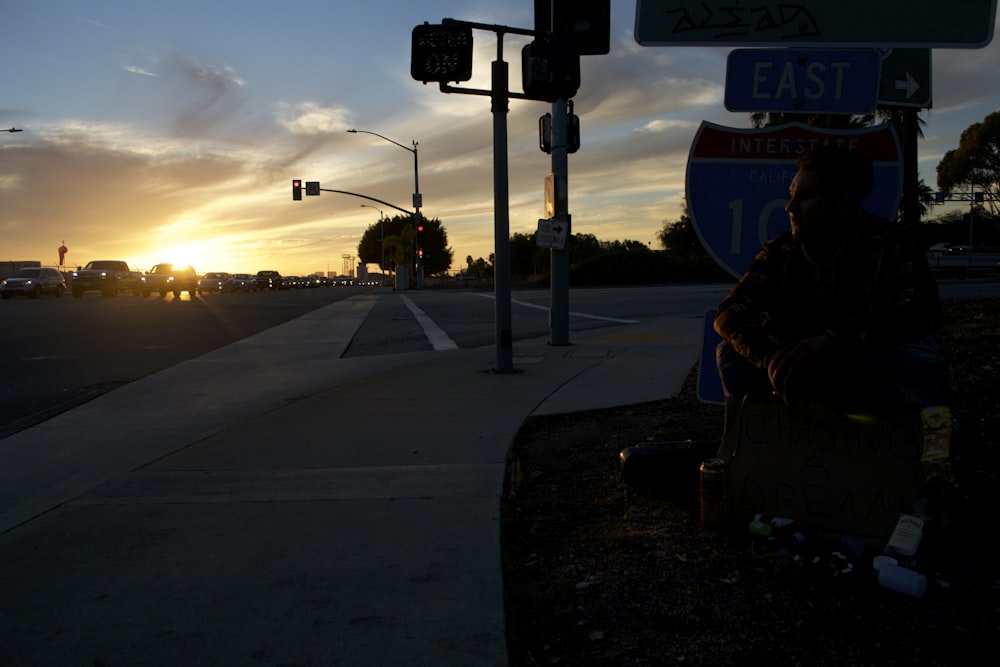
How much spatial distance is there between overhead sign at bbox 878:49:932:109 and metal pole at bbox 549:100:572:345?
5984mm

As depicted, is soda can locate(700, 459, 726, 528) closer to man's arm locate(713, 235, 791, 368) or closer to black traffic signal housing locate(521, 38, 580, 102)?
man's arm locate(713, 235, 791, 368)

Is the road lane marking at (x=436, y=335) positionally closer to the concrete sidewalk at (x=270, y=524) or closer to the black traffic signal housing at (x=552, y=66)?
the concrete sidewalk at (x=270, y=524)

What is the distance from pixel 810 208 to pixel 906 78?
2.01 meters

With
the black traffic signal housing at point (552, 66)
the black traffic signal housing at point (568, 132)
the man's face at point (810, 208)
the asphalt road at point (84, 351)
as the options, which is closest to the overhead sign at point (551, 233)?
the black traffic signal housing at point (568, 132)

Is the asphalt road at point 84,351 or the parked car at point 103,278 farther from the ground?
the parked car at point 103,278

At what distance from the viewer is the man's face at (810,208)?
3029 mm

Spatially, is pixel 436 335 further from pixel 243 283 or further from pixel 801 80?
pixel 243 283

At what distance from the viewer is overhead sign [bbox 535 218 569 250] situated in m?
10.1

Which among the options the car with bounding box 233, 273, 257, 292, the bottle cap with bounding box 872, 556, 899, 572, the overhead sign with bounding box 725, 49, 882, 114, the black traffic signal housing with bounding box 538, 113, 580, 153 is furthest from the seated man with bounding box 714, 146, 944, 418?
the car with bounding box 233, 273, 257, 292

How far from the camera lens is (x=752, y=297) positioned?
3201 millimetres

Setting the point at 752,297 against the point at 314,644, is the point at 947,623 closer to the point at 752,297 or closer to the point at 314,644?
the point at 752,297

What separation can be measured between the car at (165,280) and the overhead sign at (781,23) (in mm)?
42060

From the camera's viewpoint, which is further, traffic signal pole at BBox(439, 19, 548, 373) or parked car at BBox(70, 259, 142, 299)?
parked car at BBox(70, 259, 142, 299)

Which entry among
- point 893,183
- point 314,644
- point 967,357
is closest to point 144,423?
point 314,644
